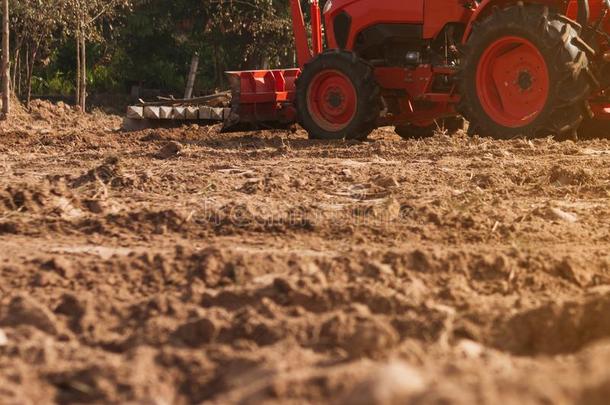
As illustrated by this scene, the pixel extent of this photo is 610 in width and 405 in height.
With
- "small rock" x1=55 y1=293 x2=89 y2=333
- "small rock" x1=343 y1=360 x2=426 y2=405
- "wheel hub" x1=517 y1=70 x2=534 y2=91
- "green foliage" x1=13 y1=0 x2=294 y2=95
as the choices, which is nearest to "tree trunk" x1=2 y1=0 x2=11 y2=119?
"green foliage" x1=13 y1=0 x2=294 y2=95

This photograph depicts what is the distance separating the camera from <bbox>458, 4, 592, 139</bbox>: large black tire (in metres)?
9.33

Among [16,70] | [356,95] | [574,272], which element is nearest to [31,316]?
[574,272]

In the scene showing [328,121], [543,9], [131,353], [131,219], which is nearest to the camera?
[131,353]

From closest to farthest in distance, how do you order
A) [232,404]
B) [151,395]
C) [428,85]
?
[232,404], [151,395], [428,85]

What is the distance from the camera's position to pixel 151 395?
313 cm

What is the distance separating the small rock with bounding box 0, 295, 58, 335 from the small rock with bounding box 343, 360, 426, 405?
178cm

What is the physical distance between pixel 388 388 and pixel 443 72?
28.7 feet

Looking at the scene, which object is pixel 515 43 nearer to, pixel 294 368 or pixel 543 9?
pixel 543 9

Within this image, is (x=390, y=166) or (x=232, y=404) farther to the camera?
(x=390, y=166)

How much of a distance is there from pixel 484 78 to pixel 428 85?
42.5 inches

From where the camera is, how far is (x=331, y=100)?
11734 mm

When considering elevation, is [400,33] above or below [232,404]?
above

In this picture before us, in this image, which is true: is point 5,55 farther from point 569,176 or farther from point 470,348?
point 470,348

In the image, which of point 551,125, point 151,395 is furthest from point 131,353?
point 551,125
